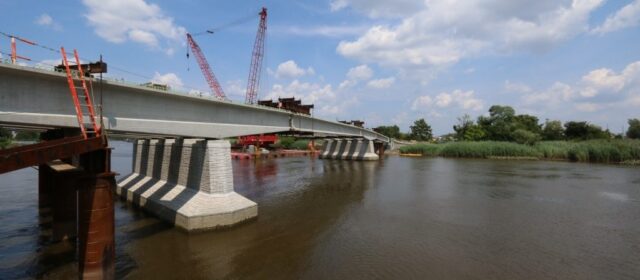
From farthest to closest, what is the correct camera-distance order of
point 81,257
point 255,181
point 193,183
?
point 255,181 < point 193,183 < point 81,257

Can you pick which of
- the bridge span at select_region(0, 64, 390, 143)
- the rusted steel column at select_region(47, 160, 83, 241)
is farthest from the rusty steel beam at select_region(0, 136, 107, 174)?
the rusted steel column at select_region(47, 160, 83, 241)

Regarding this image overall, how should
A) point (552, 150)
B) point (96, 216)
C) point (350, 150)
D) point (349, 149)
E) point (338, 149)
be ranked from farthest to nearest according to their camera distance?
point (338, 149) → point (349, 149) → point (350, 150) → point (552, 150) → point (96, 216)

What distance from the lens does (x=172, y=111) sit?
17.5 metres

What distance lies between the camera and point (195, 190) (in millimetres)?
18953

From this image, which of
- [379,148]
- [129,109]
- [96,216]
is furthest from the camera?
[379,148]

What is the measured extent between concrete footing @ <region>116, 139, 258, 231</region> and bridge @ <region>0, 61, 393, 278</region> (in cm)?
5

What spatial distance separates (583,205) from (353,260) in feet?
67.4

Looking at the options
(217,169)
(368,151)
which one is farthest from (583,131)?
(217,169)

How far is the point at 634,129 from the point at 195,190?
125 metres

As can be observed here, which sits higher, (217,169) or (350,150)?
(350,150)

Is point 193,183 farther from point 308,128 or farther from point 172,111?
point 308,128

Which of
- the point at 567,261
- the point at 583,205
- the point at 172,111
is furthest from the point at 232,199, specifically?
the point at 583,205

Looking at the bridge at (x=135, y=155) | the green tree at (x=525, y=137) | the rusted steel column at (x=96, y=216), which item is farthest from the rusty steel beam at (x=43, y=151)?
the green tree at (x=525, y=137)

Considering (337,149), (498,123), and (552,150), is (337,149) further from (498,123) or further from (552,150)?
(498,123)
